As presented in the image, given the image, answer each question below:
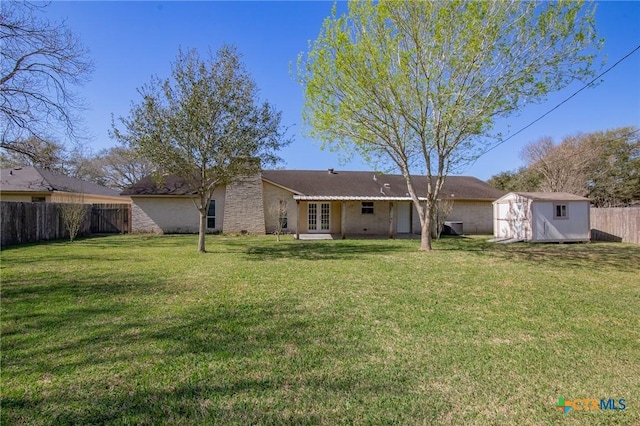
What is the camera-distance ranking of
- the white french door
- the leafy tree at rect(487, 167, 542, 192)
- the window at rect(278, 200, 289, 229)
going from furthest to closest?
the leafy tree at rect(487, 167, 542, 192) → the white french door → the window at rect(278, 200, 289, 229)

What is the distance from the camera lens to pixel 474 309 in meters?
5.07

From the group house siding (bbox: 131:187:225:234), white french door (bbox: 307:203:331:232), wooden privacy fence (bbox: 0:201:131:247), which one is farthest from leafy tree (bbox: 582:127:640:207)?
wooden privacy fence (bbox: 0:201:131:247)

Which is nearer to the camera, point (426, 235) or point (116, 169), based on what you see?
point (426, 235)

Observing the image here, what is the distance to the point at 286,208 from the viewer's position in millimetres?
19547

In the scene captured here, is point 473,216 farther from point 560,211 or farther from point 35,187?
point 35,187

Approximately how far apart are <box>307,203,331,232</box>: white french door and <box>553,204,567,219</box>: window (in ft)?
38.3

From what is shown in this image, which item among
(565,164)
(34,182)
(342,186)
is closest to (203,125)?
(342,186)

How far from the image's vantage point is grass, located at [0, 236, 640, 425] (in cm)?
252

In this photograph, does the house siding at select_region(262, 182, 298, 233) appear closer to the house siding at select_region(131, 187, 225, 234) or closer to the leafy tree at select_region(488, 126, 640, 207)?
the house siding at select_region(131, 187, 225, 234)

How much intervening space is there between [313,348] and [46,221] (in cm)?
1731

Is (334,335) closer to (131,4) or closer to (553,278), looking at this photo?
(553,278)

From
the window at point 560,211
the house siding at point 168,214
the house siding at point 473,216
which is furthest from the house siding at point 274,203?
the window at point 560,211

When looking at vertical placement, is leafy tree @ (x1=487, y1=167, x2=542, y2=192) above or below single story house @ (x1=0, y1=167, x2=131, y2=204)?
above

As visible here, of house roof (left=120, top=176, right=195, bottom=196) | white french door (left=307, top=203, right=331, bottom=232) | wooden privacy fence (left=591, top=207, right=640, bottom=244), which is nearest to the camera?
wooden privacy fence (left=591, top=207, right=640, bottom=244)
